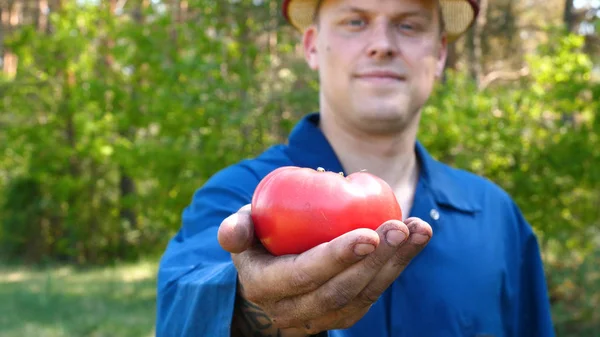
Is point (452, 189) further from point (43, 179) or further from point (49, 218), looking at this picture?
point (49, 218)

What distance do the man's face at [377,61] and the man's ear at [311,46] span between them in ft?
0.55

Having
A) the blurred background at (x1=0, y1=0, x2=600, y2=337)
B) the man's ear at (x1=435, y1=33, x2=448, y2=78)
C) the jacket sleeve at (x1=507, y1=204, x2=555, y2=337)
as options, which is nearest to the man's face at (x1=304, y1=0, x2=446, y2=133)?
the man's ear at (x1=435, y1=33, x2=448, y2=78)

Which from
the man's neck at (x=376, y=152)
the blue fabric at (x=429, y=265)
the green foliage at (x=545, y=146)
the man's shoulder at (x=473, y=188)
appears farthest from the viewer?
the green foliage at (x=545, y=146)

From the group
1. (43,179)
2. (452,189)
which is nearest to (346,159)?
(452,189)

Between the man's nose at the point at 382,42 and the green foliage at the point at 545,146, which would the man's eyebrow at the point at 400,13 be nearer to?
the man's nose at the point at 382,42

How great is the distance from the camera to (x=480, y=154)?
700 cm

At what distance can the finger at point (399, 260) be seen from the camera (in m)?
1.43

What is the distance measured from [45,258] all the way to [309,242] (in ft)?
53.6

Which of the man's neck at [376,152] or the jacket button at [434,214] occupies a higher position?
the man's neck at [376,152]

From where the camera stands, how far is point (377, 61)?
7.64ft

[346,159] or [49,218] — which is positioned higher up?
[346,159]

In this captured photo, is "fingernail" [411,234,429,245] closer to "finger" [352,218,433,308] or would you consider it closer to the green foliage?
"finger" [352,218,433,308]

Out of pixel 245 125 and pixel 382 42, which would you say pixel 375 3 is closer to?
pixel 382 42

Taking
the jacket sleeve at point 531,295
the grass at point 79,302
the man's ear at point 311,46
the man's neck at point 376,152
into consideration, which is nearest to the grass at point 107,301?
the grass at point 79,302
